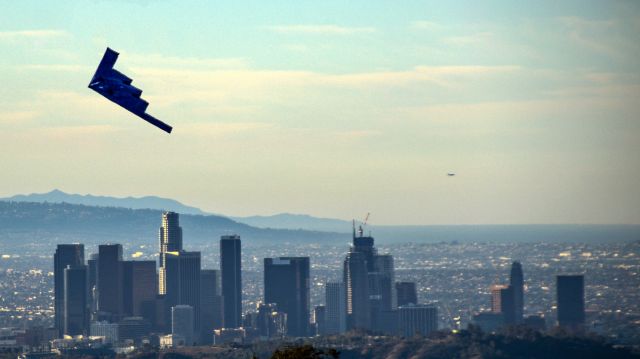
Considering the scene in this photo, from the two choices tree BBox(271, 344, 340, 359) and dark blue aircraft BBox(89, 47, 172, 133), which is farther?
tree BBox(271, 344, 340, 359)

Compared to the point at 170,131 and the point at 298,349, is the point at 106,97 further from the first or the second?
the point at 298,349

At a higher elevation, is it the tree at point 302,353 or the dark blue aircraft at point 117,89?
the dark blue aircraft at point 117,89

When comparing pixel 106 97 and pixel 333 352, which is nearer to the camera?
pixel 106 97

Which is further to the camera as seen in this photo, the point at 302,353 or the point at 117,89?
the point at 302,353

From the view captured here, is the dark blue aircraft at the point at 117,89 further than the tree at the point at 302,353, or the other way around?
the tree at the point at 302,353

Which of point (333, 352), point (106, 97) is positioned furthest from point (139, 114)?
point (333, 352)

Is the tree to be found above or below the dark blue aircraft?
below

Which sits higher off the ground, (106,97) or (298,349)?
(106,97)

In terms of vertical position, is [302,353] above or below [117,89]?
below
